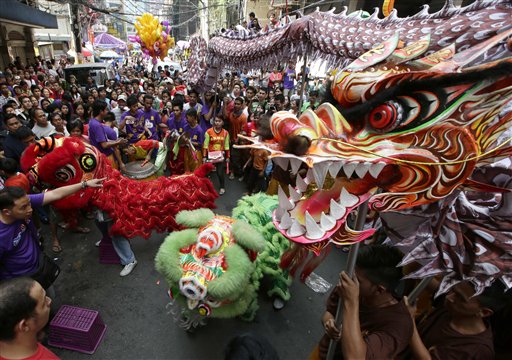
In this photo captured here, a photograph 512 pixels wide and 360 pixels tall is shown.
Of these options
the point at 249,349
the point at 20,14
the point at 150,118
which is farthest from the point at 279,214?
the point at 20,14

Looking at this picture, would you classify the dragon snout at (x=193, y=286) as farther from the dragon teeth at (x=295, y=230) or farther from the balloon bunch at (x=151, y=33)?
the balloon bunch at (x=151, y=33)

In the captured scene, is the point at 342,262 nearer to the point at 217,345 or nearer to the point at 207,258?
the point at 217,345

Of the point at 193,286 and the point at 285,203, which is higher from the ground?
the point at 285,203

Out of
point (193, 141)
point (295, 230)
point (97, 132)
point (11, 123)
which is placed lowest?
point (193, 141)

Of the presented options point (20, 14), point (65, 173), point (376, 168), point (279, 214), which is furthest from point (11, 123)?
point (20, 14)

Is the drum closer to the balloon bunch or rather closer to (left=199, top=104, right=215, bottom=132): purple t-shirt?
(left=199, top=104, right=215, bottom=132): purple t-shirt

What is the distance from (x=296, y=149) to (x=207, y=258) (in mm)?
1384

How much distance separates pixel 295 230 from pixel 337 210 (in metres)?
0.20

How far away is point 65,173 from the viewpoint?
2713 mm

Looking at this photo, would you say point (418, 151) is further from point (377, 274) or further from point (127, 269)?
point (127, 269)

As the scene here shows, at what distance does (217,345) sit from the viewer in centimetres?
261

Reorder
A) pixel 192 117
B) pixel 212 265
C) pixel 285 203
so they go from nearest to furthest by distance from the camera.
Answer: pixel 285 203
pixel 212 265
pixel 192 117

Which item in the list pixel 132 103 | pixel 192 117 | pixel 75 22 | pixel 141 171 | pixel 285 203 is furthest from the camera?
pixel 75 22

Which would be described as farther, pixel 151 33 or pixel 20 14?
pixel 151 33
